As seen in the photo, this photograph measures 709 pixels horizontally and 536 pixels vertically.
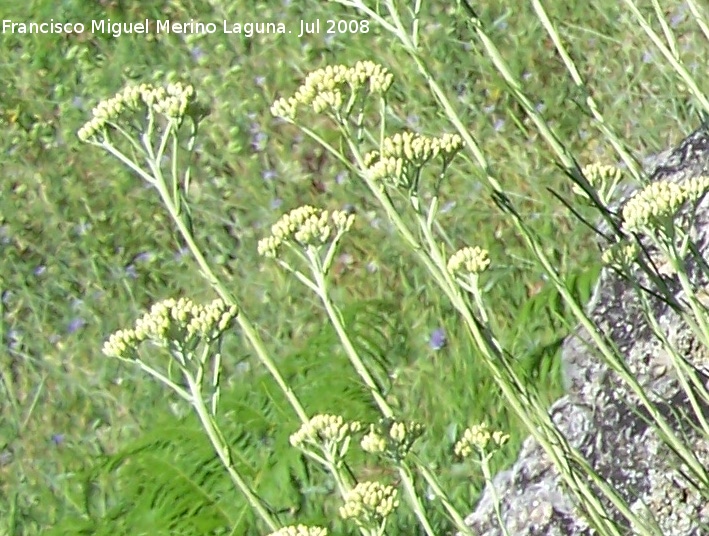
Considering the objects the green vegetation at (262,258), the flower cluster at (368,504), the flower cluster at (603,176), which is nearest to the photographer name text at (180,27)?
the green vegetation at (262,258)

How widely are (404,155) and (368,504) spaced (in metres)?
0.43

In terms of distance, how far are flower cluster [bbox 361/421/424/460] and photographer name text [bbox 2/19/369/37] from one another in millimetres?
3566

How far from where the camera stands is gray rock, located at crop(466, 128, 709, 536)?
223cm

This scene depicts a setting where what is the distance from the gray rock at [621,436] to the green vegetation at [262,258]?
20 cm

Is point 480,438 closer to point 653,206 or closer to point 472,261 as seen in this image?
point 472,261

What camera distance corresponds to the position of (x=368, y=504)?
55.4 inches

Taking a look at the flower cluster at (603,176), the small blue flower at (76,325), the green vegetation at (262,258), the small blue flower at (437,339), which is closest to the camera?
the flower cluster at (603,176)

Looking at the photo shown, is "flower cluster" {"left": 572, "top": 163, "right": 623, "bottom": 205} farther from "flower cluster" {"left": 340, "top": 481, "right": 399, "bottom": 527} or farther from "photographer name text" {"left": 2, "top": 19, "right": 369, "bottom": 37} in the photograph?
"photographer name text" {"left": 2, "top": 19, "right": 369, "bottom": 37}

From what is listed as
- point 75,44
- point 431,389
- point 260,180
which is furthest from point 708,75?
point 75,44

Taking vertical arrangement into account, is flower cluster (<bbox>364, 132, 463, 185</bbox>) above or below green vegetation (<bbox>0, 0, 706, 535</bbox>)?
above

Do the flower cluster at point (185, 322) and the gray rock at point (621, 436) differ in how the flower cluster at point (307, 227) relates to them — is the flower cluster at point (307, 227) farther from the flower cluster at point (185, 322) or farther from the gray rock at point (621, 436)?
the gray rock at point (621, 436)

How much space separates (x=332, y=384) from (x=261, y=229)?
58.1 inches

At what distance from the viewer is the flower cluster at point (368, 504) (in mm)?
1390

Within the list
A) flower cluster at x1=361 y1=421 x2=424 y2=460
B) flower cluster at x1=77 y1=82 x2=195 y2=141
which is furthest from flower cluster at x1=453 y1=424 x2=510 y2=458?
flower cluster at x1=77 y1=82 x2=195 y2=141
